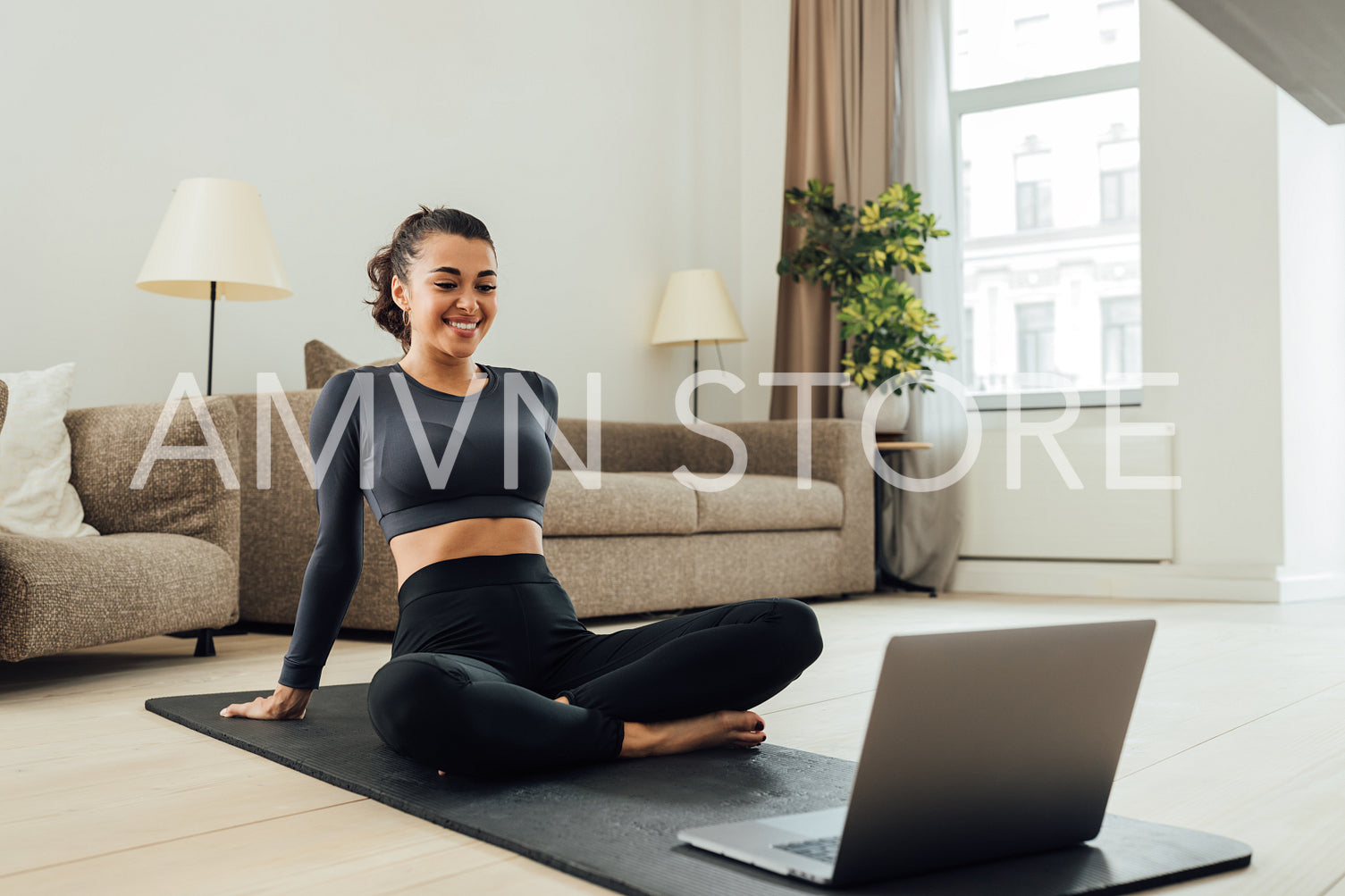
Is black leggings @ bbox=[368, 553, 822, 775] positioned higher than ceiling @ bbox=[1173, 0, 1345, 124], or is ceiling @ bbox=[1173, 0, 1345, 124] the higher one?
ceiling @ bbox=[1173, 0, 1345, 124]

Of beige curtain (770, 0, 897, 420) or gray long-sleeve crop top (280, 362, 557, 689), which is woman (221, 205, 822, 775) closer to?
gray long-sleeve crop top (280, 362, 557, 689)

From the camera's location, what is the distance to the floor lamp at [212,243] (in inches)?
117

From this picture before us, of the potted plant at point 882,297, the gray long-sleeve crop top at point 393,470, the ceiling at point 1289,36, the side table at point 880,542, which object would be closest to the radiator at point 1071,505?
the side table at point 880,542

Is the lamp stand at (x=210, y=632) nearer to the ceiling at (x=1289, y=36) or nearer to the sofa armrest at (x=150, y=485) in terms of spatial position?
the sofa armrest at (x=150, y=485)

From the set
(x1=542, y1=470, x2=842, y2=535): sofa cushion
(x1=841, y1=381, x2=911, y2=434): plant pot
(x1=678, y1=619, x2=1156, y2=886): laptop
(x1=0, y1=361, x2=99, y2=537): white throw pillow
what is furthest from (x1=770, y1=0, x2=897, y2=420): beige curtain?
(x1=678, y1=619, x2=1156, y2=886): laptop

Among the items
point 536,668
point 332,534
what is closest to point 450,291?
point 332,534

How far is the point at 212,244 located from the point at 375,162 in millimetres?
1076

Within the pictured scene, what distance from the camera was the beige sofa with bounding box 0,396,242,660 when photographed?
208cm

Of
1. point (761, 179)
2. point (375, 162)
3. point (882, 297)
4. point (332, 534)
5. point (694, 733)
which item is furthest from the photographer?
point (761, 179)

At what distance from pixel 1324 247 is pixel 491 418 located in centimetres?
397

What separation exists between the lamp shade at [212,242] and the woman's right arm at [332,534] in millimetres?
1512

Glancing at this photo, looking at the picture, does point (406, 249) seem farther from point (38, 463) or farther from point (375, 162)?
point (375, 162)

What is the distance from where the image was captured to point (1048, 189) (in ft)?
16.2

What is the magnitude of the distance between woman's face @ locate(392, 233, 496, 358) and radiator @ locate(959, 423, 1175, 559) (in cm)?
342
